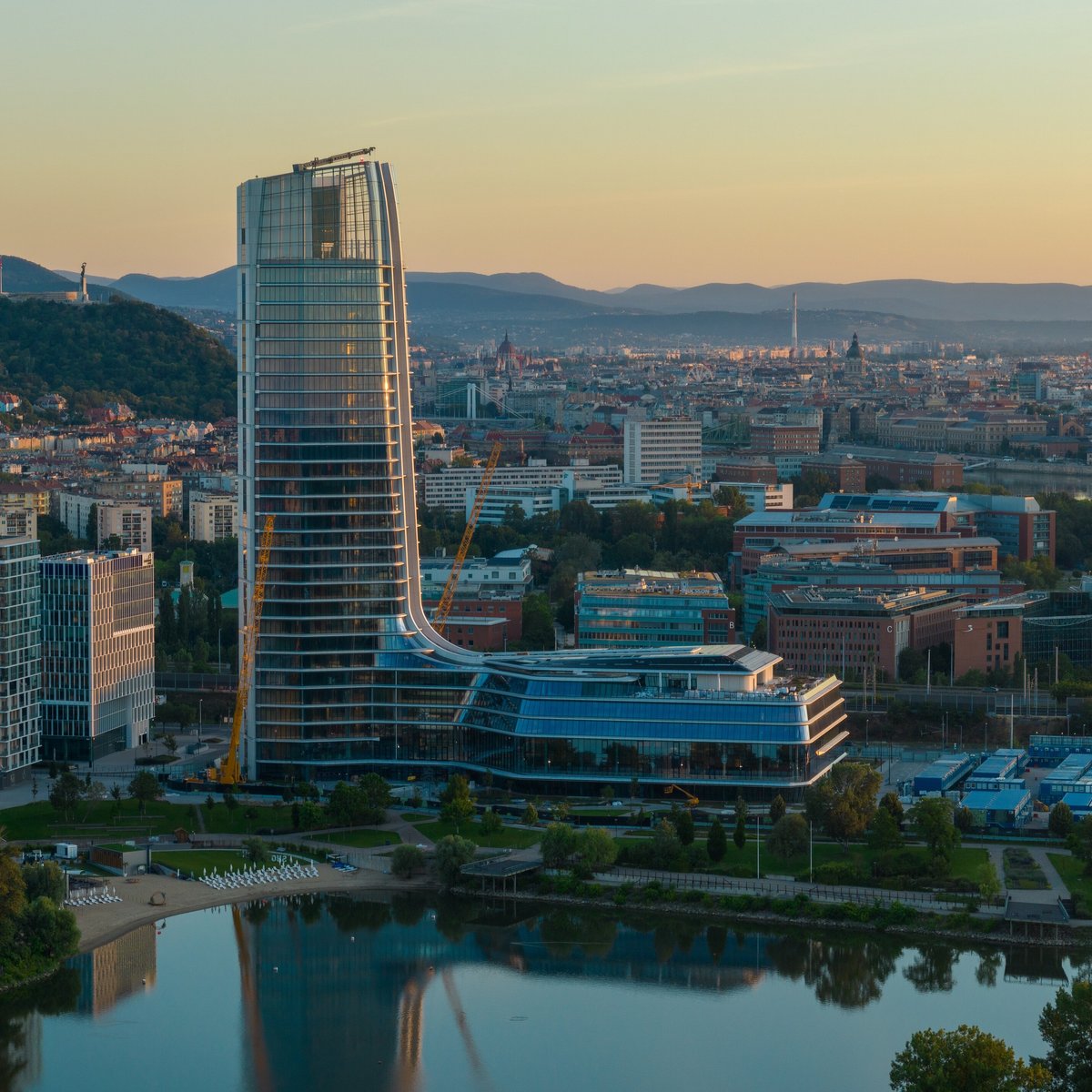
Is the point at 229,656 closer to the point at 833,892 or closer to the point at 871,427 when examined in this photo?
the point at 833,892

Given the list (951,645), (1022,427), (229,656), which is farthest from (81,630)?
(1022,427)

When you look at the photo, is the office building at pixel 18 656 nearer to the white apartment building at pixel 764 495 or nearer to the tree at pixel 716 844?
the tree at pixel 716 844

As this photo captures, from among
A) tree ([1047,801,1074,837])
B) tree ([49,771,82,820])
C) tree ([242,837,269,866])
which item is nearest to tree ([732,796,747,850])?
tree ([1047,801,1074,837])

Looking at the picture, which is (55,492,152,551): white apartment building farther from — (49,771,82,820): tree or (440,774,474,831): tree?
(440,774,474,831): tree

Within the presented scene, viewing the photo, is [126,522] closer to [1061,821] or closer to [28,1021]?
[1061,821]

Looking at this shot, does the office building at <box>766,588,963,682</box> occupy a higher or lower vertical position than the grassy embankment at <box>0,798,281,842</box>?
higher

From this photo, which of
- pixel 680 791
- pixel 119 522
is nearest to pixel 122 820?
pixel 680 791
